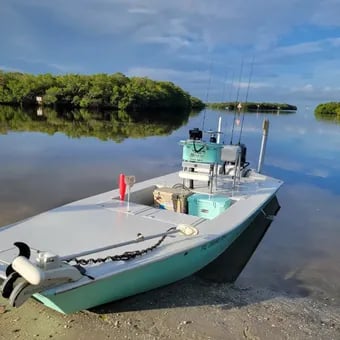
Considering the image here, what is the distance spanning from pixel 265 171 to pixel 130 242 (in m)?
11.5

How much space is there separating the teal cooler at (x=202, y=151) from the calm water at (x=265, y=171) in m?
1.82

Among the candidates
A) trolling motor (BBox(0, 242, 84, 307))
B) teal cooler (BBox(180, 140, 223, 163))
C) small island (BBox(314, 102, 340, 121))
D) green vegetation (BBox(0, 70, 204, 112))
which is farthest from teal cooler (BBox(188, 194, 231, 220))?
small island (BBox(314, 102, 340, 121))

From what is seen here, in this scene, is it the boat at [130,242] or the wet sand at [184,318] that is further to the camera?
the wet sand at [184,318]

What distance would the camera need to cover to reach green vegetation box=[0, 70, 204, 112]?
55.2 m

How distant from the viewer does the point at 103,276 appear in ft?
10.9

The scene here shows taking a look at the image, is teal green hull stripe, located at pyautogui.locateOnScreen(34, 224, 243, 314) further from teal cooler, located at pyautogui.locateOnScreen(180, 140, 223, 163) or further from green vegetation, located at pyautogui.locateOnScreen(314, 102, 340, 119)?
green vegetation, located at pyautogui.locateOnScreen(314, 102, 340, 119)

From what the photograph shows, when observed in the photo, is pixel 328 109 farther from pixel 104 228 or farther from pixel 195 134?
pixel 104 228

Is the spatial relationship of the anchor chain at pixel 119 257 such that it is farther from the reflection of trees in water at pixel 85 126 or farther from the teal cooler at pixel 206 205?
the reflection of trees in water at pixel 85 126

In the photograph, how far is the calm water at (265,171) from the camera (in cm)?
566

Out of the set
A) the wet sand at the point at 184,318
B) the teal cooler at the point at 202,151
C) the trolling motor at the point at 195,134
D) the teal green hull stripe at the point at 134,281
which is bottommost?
the wet sand at the point at 184,318

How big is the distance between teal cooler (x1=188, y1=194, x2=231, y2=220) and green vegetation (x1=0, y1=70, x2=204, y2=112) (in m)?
51.7

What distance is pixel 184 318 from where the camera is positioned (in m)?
3.90

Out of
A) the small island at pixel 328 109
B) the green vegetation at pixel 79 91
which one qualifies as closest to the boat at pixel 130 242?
the green vegetation at pixel 79 91

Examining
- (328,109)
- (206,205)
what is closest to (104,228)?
(206,205)
